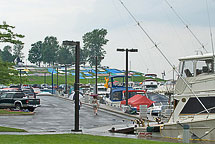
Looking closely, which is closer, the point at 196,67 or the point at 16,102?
the point at 196,67

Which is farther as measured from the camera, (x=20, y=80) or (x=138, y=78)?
(x=138, y=78)

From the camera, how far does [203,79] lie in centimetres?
2375

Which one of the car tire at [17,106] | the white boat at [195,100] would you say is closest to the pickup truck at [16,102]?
the car tire at [17,106]

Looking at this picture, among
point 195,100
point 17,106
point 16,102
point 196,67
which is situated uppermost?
point 196,67

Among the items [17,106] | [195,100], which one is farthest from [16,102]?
[195,100]

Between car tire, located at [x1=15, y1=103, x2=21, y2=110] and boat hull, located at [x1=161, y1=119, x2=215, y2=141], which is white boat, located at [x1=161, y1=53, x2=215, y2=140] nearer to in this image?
boat hull, located at [x1=161, y1=119, x2=215, y2=141]

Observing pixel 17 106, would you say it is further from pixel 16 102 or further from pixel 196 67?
pixel 196 67

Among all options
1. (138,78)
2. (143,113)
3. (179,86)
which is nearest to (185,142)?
(179,86)

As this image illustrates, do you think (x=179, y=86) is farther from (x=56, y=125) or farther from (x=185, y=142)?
(x=56, y=125)

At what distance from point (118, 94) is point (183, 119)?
36073 mm

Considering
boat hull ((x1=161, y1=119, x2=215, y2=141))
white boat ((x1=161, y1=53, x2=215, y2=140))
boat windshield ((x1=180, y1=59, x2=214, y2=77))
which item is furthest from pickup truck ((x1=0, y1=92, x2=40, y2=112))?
boat hull ((x1=161, y1=119, x2=215, y2=141))

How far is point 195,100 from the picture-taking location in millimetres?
22953

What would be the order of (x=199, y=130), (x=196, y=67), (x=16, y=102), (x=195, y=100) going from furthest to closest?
(x=16, y=102), (x=196, y=67), (x=195, y=100), (x=199, y=130)

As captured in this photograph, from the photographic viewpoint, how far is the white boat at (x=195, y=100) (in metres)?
21.7
